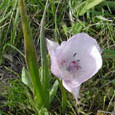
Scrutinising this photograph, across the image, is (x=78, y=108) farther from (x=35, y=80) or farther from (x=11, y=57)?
(x=11, y=57)

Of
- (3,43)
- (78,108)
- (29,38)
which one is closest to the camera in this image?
(29,38)

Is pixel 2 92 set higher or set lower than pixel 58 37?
lower

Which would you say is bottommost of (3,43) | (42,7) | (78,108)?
(78,108)

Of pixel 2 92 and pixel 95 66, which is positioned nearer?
pixel 95 66

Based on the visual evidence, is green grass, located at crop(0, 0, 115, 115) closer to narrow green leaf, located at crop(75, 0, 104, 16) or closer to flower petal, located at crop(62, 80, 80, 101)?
narrow green leaf, located at crop(75, 0, 104, 16)

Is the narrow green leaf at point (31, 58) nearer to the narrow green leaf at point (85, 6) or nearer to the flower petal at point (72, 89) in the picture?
the flower petal at point (72, 89)

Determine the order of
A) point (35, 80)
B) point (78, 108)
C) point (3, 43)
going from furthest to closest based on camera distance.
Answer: point (3, 43), point (78, 108), point (35, 80)

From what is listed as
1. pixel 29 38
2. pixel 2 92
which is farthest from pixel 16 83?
pixel 29 38
